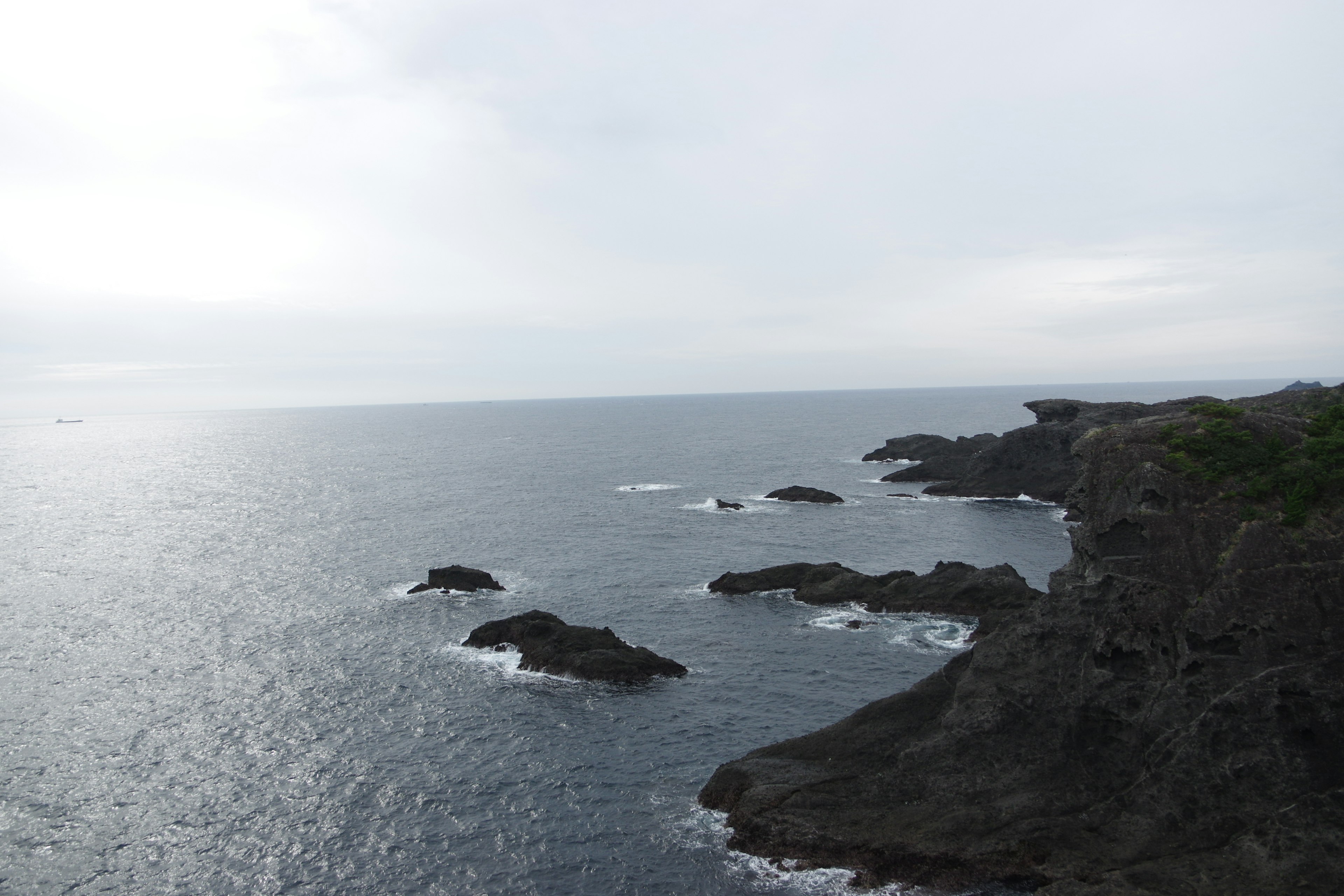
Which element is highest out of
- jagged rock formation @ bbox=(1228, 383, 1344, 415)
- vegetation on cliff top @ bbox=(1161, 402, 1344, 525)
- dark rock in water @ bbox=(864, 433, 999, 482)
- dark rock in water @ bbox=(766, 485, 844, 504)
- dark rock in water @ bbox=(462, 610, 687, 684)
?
jagged rock formation @ bbox=(1228, 383, 1344, 415)

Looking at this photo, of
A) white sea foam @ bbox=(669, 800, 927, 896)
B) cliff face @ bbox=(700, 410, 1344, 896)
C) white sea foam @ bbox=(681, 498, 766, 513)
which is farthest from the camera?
white sea foam @ bbox=(681, 498, 766, 513)

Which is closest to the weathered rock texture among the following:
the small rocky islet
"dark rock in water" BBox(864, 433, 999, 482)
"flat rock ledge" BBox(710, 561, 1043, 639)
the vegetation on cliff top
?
"dark rock in water" BBox(864, 433, 999, 482)

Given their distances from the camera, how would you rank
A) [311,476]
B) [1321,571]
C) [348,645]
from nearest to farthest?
1. [1321,571]
2. [348,645]
3. [311,476]

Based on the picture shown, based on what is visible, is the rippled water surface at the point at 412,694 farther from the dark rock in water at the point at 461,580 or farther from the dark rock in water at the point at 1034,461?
the dark rock in water at the point at 1034,461

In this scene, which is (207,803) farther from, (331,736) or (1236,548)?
(1236,548)

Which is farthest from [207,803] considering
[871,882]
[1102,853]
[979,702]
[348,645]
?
[1102,853]

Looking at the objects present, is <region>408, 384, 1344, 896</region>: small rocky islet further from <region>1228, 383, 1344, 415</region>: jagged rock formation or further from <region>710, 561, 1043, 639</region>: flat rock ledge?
<region>1228, 383, 1344, 415</region>: jagged rock formation
